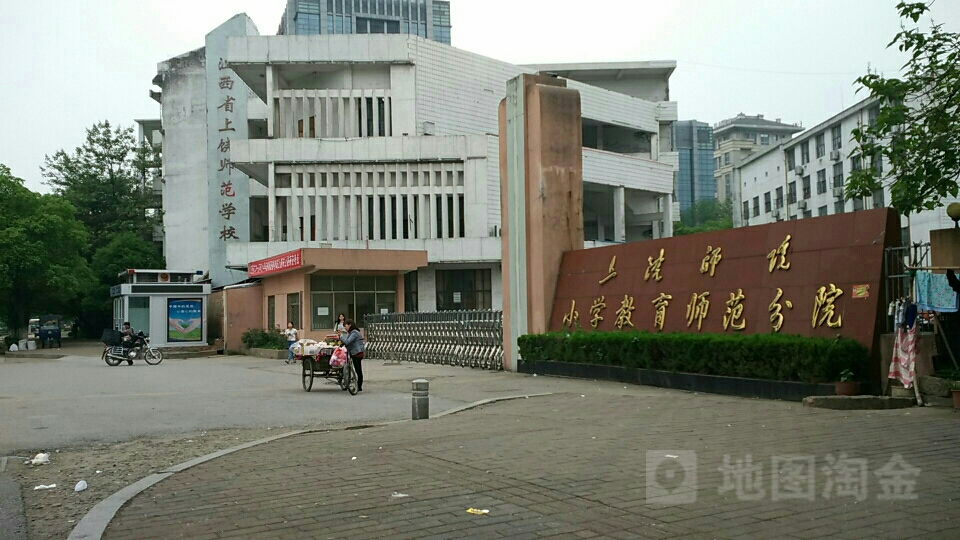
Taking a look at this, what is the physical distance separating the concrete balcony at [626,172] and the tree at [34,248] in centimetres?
2727

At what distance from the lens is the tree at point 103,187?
58.2 metres

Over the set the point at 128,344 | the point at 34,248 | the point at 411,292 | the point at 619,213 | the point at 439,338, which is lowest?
the point at 128,344

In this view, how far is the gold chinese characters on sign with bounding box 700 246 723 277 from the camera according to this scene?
50.2ft

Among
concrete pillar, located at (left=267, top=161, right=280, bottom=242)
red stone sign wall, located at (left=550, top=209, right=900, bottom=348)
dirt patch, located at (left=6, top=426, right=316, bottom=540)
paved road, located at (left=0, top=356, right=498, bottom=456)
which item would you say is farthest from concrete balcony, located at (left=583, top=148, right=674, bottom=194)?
dirt patch, located at (left=6, top=426, right=316, bottom=540)

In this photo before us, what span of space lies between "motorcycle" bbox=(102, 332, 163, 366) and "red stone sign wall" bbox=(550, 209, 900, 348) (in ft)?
48.6

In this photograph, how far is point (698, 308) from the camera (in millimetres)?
15477

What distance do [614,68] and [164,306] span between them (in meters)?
31.9

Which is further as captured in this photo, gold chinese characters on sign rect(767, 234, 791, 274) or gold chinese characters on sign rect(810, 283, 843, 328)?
gold chinese characters on sign rect(767, 234, 791, 274)

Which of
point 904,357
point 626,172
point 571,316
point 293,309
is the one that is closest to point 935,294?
point 904,357

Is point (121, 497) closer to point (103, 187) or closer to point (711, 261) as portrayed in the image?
point (711, 261)

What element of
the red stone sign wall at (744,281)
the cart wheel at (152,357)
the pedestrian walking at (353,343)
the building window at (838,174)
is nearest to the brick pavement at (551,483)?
the red stone sign wall at (744,281)

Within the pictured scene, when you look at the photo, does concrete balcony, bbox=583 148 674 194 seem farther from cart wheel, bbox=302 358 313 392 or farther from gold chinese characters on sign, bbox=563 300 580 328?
cart wheel, bbox=302 358 313 392

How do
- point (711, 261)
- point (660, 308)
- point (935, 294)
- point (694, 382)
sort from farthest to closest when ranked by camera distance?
point (660, 308) → point (711, 261) → point (694, 382) → point (935, 294)

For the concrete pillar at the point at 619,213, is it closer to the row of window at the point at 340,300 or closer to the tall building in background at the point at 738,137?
the row of window at the point at 340,300
